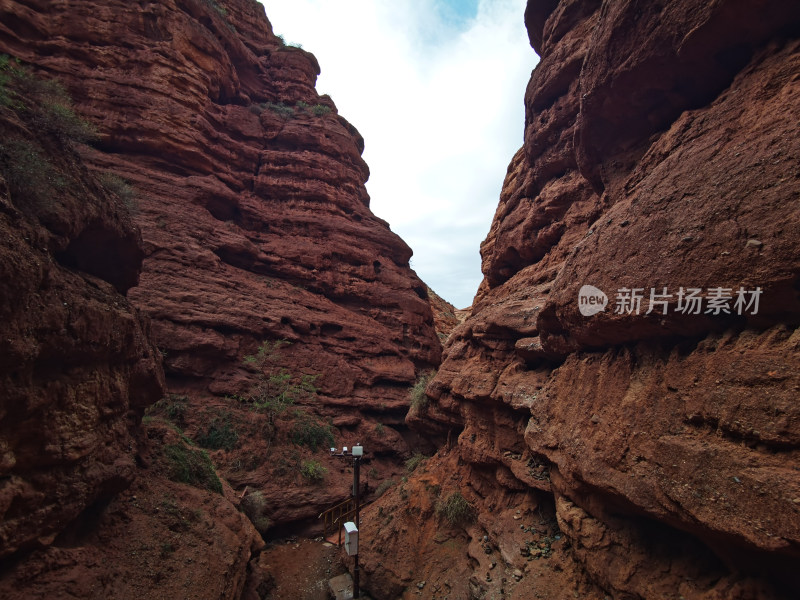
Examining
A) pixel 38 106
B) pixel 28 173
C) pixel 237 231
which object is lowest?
pixel 28 173

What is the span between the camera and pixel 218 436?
14.2m

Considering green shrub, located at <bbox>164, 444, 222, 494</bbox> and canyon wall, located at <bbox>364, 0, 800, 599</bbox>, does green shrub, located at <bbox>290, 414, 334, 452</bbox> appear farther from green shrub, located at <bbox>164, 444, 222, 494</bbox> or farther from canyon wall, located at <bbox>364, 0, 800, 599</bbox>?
green shrub, located at <bbox>164, 444, 222, 494</bbox>

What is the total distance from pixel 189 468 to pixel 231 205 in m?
16.8

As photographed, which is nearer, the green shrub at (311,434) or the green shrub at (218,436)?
the green shrub at (218,436)

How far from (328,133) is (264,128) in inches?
162

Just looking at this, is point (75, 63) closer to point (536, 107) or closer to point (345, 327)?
point (345, 327)

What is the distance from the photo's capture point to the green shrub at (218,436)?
45.9ft

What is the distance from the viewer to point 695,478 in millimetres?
3691

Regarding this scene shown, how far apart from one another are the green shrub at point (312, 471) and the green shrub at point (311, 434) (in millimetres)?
1325

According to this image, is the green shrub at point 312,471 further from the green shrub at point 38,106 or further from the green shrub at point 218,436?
the green shrub at point 38,106

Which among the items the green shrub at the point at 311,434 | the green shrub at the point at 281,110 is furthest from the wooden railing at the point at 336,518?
the green shrub at the point at 281,110

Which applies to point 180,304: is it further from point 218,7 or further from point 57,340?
point 218,7

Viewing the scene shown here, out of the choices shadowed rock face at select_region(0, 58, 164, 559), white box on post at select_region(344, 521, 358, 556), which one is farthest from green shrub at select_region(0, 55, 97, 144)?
white box on post at select_region(344, 521, 358, 556)

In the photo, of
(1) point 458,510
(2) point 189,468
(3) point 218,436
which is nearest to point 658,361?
(1) point 458,510
